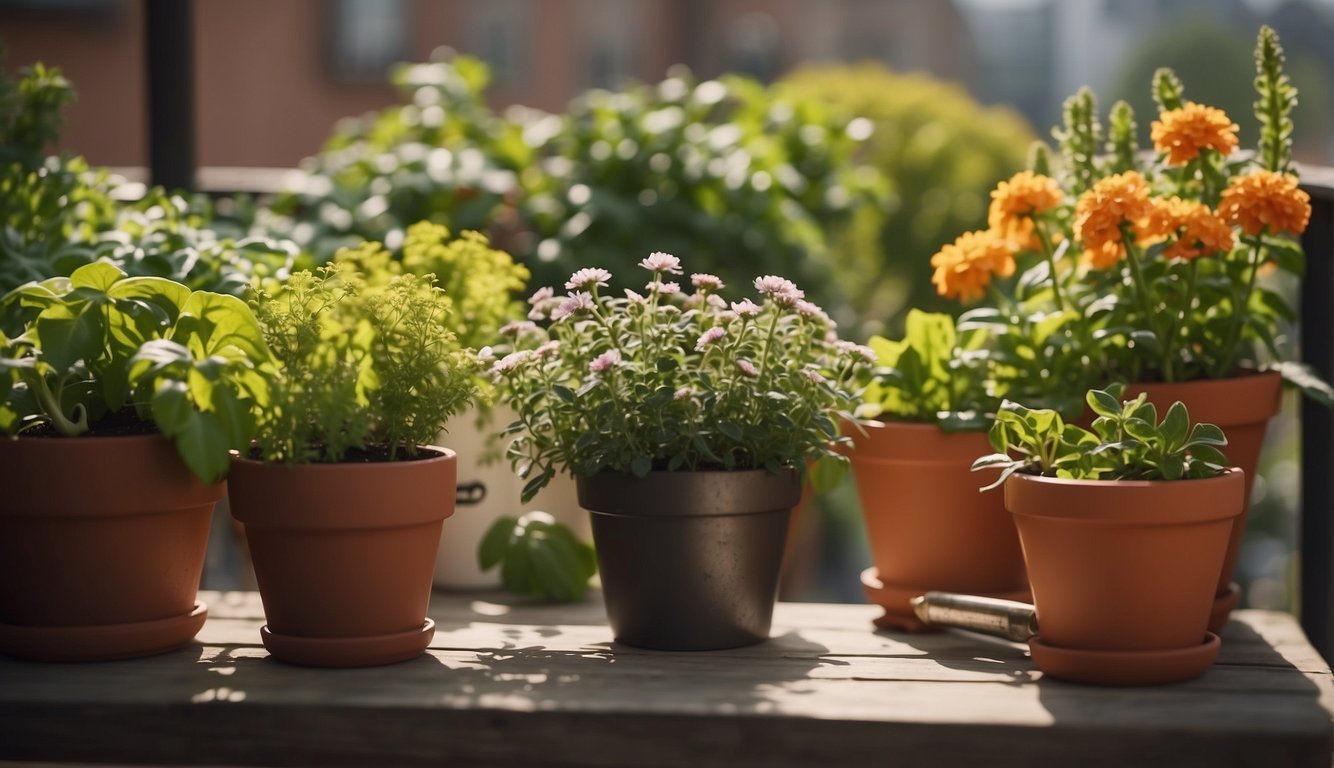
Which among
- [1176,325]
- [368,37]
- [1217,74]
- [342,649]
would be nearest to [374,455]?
[342,649]

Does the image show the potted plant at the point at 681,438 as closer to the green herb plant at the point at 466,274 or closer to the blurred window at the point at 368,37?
the green herb plant at the point at 466,274

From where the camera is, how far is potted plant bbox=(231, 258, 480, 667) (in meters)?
1.44

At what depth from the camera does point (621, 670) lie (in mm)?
1499

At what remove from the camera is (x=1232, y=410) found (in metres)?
1.71

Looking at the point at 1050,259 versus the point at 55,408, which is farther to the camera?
the point at 1050,259

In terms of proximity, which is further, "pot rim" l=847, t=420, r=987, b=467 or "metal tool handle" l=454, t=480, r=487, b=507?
"metal tool handle" l=454, t=480, r=487, b=507

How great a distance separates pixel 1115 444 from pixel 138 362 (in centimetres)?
102

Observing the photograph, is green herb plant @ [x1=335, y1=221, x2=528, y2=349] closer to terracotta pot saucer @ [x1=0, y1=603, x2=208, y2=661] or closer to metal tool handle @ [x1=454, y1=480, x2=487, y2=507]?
metal tool handle @ [x1=454, y1=480, x2=487, y2=507]

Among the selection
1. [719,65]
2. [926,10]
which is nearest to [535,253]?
[719,65]

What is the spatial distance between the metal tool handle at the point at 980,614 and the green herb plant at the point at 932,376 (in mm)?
247

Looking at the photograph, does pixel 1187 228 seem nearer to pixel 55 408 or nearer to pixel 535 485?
pixel 535 485

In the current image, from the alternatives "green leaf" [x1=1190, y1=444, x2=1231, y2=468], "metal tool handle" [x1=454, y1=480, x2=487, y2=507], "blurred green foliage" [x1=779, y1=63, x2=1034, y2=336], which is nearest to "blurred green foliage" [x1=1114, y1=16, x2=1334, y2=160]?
"blurred green foliage" [x1=779, y1=63, x2=1034, y2=336]

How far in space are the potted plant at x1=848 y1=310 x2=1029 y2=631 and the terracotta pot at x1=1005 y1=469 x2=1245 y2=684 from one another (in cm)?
25

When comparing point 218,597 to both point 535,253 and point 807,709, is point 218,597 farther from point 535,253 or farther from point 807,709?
point 535,253
